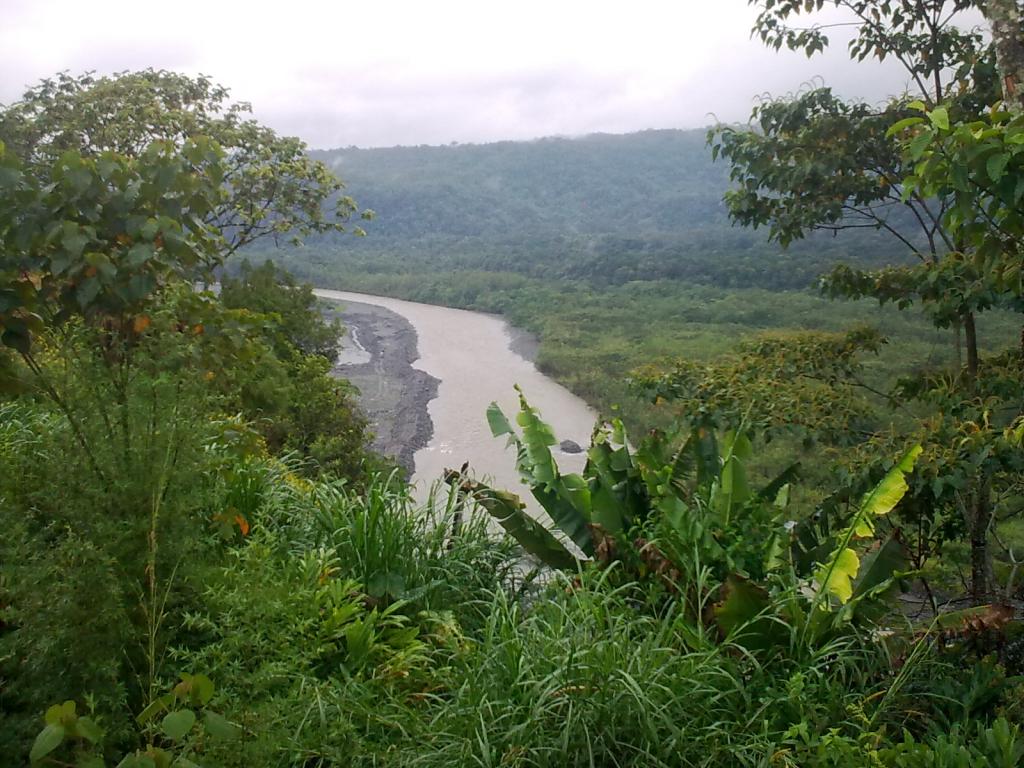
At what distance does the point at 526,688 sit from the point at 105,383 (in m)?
1.43

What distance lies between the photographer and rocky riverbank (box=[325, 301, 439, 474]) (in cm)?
779

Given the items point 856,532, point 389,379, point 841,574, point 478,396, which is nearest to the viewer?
point 841,574

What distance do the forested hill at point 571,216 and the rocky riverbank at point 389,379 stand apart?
8.22 feet

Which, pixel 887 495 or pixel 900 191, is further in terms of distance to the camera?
pixel 900 191

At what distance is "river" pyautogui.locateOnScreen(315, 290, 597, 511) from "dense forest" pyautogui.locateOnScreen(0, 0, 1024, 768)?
3.52ft

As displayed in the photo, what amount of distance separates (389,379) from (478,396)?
1.67 meters

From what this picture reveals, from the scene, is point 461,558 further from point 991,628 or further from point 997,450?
point 997,450

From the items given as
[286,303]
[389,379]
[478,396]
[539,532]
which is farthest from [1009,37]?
[389,379]

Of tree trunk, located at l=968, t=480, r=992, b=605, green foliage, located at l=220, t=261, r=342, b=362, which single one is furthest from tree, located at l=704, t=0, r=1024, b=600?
green foliage, located at l=220, t=261, r=342, b=362

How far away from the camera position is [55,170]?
2.88 m

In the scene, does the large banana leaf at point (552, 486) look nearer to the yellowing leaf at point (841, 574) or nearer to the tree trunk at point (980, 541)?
the yellowing leaf at point (841, 574)

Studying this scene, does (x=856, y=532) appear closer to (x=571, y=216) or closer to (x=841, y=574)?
(x=841, y=574)

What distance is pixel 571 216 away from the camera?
16.9 metres

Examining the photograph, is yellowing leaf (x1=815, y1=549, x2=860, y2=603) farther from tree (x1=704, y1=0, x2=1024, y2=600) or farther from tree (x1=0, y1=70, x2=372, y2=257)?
tree (x1=0, y1=70, x2=372, y2=257)
